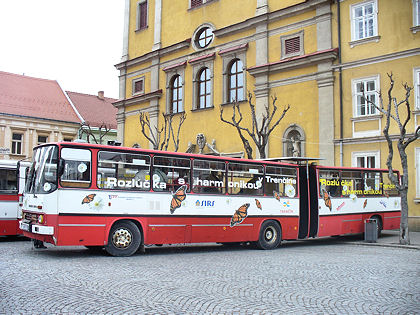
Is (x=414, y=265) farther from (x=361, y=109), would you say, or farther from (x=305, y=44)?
(x=305, y=44)

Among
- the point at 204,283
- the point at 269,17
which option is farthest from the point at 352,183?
the point at 269,17

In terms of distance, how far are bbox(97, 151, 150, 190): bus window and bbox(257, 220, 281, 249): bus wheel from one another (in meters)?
4.39

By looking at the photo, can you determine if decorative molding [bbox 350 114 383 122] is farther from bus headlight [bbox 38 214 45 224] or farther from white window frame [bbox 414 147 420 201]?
bus headlight [bbox 38 214 45 224]

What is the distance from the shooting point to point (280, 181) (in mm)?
15711

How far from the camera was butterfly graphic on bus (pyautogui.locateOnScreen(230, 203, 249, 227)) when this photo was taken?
14.5 metres

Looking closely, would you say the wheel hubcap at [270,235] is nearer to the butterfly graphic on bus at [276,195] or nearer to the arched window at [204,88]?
the butterfly graphic on bus at [276,195]

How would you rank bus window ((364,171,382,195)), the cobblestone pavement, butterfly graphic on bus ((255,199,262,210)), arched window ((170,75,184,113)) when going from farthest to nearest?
1. arched window ((170,75,184,113))
2. bus window ((364,171,382,195))
3. butterfly graphic on bus ((255,199,262,210))
4. the cobblestone pavement

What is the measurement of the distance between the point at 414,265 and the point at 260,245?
4.90 m

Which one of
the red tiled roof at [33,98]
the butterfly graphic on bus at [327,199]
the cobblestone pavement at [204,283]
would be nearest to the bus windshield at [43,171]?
the cobblestone pavement at [204,283]

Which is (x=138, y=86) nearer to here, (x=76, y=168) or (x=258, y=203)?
(x=258, y=203)

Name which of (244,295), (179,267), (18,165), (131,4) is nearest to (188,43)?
(131,4)

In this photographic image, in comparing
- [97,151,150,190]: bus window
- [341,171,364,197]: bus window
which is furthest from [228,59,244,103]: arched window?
[97,151,150,190]: bus window

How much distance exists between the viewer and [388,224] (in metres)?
19.5

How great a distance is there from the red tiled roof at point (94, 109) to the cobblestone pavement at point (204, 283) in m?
35.5
